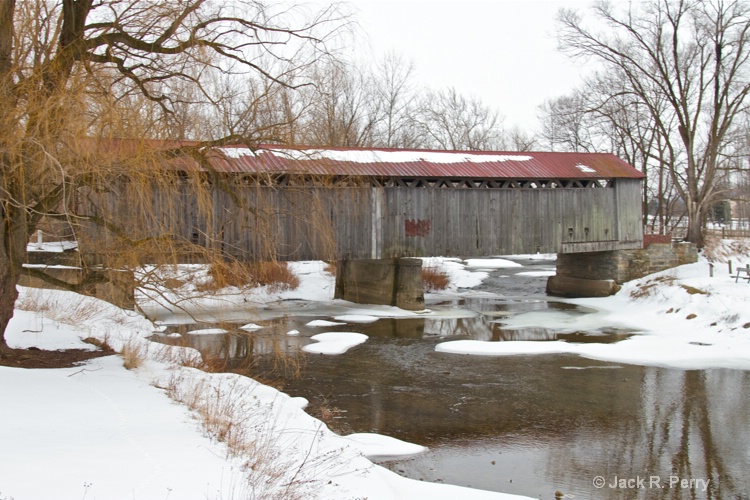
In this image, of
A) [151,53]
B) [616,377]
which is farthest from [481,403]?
[151,53]

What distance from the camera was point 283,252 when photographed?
14289 millimetres

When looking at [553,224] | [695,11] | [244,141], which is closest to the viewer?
[244,141]

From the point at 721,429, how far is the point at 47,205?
23.7ft

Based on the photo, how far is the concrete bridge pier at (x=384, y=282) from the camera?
1659 cm

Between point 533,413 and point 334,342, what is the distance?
5026 millimetres

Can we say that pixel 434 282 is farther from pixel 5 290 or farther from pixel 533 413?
pixel 5 290

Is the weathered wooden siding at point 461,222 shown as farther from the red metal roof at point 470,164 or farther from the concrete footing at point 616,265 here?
the concrete footing at point 616,265

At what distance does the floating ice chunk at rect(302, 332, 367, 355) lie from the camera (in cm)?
1109

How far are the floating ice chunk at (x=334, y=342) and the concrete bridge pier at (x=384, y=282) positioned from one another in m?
3.95

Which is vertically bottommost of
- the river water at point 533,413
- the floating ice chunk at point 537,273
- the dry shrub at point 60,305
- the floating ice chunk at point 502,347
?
the river water at point 533,413

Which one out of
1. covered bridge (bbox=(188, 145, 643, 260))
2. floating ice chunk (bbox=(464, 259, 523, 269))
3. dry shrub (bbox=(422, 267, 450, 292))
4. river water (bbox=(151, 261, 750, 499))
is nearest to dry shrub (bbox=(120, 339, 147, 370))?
river water (bbox=(151, 261, 750, 499))

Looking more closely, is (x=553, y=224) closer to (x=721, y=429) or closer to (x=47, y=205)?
(x=721, y=429)

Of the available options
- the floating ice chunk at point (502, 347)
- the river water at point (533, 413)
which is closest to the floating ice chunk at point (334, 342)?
the river water at point (533, 413)

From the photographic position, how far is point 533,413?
24.7ft
